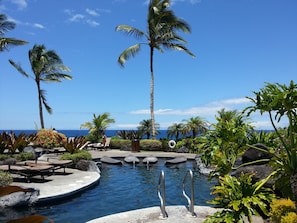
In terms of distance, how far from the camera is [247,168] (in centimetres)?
734

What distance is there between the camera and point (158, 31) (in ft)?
79.2

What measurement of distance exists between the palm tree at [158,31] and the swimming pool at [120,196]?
1066cm

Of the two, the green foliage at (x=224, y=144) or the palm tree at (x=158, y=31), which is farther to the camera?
the palm tree at (x=158, y=31)

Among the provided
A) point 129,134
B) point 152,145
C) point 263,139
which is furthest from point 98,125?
point 263,139

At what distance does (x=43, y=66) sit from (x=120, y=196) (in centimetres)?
2105

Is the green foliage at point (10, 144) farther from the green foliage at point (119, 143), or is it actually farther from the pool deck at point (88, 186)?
the green foliage at point (119, 143)

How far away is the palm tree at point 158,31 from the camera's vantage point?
2375 cm

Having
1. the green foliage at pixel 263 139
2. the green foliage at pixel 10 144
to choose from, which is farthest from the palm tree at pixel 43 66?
the green foliage at pixel 263 139

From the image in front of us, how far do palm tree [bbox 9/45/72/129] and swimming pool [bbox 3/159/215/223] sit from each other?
54.1ft

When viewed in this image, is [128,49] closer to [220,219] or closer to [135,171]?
[135,171]

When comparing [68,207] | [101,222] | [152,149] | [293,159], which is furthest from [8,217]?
[152,149]

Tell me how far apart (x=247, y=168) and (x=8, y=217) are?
6310 mm

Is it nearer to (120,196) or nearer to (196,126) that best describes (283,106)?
(120,196)

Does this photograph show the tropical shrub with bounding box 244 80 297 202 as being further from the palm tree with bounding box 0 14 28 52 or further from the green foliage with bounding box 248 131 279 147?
the palm tree with bounding box 0 14 28 52
